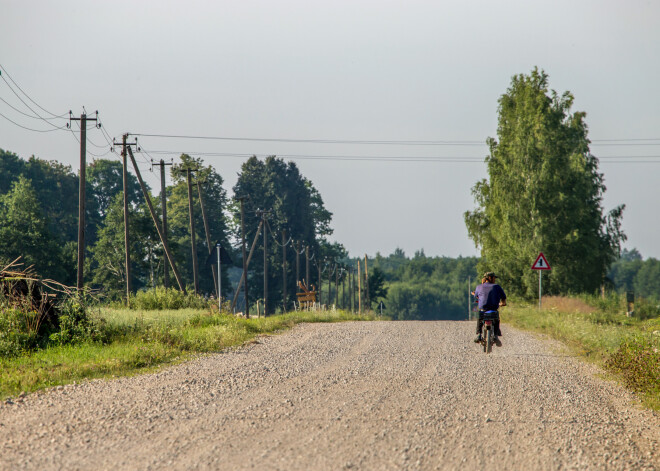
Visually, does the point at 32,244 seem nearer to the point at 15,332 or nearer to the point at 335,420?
the point at 15,332

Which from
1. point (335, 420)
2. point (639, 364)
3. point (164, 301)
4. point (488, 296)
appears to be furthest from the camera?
point (164, 301)

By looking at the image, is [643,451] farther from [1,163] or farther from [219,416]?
[1,163]

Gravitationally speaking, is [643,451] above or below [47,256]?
below

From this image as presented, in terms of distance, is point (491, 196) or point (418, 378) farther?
point (491, 196)

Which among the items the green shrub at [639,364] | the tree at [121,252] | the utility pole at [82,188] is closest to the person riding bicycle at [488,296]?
the green shrub at [639,364]

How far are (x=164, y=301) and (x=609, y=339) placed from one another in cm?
1813

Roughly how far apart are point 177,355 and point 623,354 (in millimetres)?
8709

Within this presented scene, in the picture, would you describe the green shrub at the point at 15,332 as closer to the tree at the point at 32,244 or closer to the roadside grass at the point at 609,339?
the roadside grass at the point at 609,339

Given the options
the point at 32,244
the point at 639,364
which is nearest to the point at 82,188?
the point at 32,244

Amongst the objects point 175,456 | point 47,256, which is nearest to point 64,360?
point 175,456

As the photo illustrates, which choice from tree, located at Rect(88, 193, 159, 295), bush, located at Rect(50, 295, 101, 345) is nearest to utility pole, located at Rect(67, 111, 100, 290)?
bush, located at Rect(50, 295, 101, 345)

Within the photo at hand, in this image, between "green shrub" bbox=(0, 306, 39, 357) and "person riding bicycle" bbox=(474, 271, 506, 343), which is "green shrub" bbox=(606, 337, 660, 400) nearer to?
"person riding bicycle" bbox=(474, 271, 506, 343)

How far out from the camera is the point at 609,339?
17516 millimetres

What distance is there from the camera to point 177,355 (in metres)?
15.5
